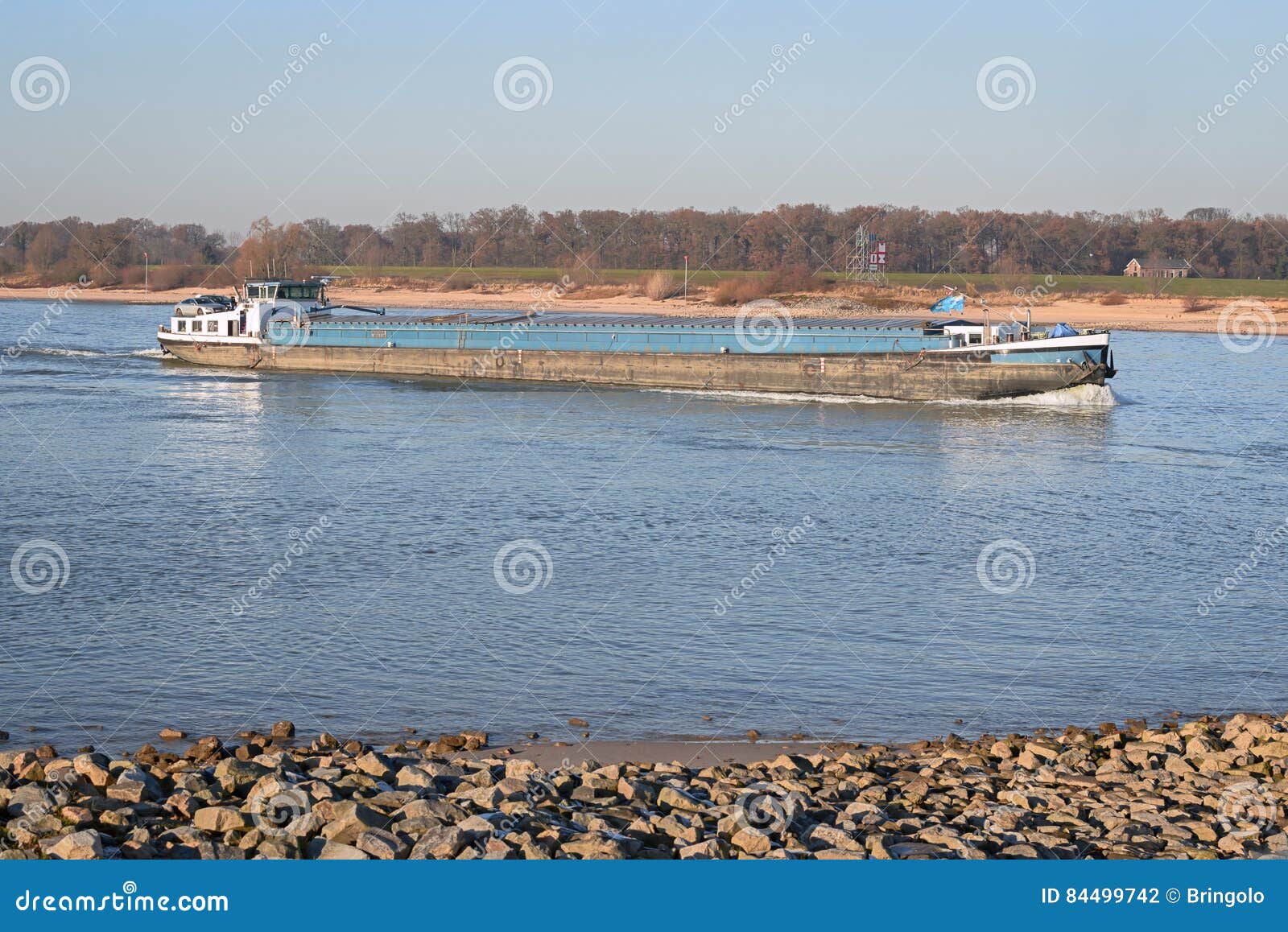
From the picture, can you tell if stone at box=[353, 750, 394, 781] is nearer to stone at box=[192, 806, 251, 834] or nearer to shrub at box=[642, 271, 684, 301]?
stone at box=[192, 806, 251, 834]

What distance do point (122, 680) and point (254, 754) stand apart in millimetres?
3917

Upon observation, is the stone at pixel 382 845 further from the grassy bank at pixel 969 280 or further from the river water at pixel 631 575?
the grassy bank at pixel 969 280

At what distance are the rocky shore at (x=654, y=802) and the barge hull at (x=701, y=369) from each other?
129 ft

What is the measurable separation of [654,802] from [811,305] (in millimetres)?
104306

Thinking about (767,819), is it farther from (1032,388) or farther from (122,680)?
(1032,388)

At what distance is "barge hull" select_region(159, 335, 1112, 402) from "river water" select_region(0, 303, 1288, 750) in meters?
6.04

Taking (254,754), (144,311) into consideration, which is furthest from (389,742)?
(144,311)

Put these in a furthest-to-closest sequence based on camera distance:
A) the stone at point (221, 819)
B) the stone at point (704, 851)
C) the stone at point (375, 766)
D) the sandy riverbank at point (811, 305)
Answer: the sandy riverbank at point (811, 305) < the stone at point (375, 766) < the stone at point (221, 819) < the stone at point (704, 851)

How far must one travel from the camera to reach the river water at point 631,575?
51.5 feet

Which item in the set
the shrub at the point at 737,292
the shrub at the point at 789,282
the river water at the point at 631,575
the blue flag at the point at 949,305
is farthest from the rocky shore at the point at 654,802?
the shrub at the point at 789,282

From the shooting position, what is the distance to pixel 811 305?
113 meters

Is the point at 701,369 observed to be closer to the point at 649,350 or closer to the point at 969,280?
the point at 649,350

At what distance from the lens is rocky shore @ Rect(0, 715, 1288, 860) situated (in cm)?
954

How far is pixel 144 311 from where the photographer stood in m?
126
